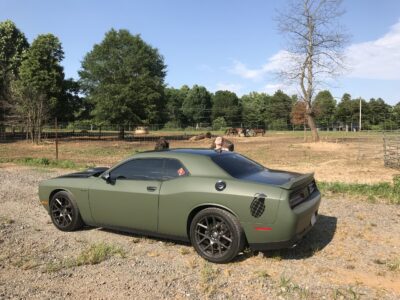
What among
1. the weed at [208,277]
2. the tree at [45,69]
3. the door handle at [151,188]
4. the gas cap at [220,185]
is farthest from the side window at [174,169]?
the tree at [45,69]

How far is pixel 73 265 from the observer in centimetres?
498

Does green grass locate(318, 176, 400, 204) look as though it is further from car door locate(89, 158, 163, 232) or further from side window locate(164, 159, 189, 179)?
car door locate(89, 158, 163, 232)

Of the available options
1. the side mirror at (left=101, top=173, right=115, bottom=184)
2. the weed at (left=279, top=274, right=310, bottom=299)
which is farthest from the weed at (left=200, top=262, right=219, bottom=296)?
the side mirror at (left=101, top=173, right=115, bottom=184)

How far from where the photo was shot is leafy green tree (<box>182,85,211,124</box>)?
370ft

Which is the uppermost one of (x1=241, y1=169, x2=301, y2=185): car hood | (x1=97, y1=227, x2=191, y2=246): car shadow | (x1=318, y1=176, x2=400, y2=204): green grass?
(x1=241, y1=169, x2=301, y2=185): car hood

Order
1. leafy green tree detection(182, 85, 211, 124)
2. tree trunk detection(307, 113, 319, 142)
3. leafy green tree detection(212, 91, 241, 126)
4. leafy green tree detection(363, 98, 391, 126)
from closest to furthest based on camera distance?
tree trunk detection(307, 113, 319, 142) < leafy green tree detection(363, 98, 391, 126) < leafy green tree detection(182, 85, 211, 124) < leafy green tree detection(212, 91, 241, 126)

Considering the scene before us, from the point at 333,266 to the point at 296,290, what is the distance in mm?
971

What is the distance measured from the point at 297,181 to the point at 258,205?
0.71 metres

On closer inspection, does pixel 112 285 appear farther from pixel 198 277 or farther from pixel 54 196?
pixel 54 196

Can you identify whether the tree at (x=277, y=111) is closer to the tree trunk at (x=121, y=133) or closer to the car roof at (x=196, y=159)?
the tree trunk at (x=121, y=133)

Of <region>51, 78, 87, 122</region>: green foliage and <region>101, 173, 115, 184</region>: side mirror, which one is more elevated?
<region>51, 78, 87, 122</region>: green foliage

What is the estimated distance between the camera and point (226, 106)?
116188 mm

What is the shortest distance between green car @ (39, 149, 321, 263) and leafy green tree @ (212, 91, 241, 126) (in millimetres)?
106141

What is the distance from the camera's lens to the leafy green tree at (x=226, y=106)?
113250 millimetres
